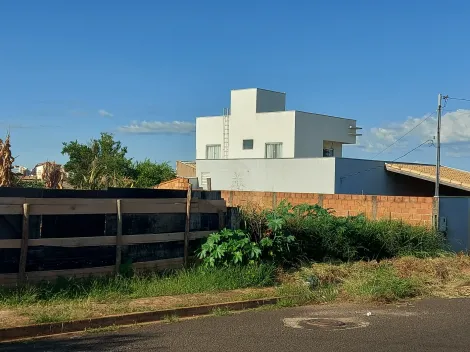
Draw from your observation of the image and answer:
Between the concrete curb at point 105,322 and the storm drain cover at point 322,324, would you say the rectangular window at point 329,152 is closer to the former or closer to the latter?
the concrete curb at point 105,322

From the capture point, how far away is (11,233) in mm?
9758

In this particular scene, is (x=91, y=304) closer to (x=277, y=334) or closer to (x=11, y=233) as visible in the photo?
(x=11, y=233)

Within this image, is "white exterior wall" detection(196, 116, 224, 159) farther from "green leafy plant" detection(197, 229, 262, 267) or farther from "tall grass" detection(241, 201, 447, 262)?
"green leafy plant" detection(197, 229, 262, 267)

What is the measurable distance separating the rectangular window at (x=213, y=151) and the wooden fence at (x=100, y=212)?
31613mm

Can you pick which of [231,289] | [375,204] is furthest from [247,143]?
[231,289]

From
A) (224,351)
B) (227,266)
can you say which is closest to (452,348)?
(224,351)

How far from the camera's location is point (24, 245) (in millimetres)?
9781

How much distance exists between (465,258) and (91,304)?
11269 mm

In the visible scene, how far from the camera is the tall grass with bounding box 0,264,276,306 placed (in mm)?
9469

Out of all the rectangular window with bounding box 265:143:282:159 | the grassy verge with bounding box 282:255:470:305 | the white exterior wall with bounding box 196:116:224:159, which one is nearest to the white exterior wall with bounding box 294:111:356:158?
the rectangular window with bounding box 265:143:282:159

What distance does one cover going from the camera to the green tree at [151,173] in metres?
40.5

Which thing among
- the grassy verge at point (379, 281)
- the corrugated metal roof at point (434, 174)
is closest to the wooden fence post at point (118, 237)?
the grassy verge at point (379, 281)

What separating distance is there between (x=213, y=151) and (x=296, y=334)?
36672 mm

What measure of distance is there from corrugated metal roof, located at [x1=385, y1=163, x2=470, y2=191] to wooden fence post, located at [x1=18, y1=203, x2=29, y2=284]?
22583 mm
